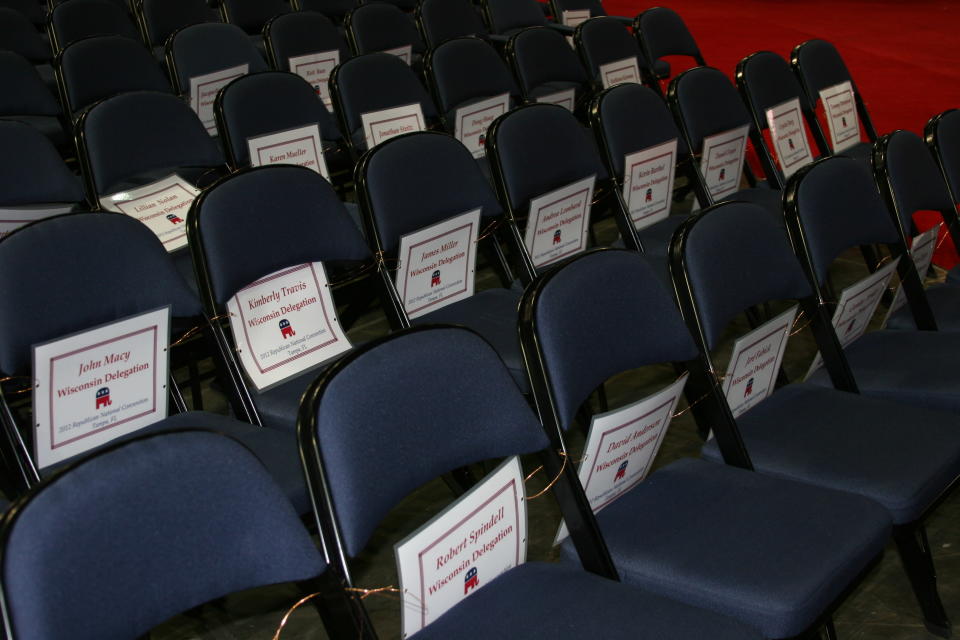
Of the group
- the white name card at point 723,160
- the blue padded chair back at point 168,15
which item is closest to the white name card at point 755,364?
the white name card at point 723,160

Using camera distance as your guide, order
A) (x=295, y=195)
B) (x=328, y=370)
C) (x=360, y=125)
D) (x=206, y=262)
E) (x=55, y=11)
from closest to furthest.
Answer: (x=328, y=370) → (x=206, y=262) → (x=295, y=195) → (x=360, y=125) → (x=55, y=11)

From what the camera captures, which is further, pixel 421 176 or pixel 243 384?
pixel 421 176

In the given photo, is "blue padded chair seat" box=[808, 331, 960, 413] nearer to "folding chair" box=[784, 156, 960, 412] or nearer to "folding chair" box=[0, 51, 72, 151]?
"folding chair" box=[784, 156, 960, 412]

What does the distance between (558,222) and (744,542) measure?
5.22 ft

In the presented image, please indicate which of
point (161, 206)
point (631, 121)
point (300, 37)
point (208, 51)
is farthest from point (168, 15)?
point (631, 121)

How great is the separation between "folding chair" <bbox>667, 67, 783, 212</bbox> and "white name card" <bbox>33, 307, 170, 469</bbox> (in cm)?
238

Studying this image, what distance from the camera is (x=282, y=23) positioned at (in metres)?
5.03

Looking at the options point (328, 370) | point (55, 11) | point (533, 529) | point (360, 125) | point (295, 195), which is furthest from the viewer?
point (55, 11)

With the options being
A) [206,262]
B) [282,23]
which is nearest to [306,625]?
[206,262]

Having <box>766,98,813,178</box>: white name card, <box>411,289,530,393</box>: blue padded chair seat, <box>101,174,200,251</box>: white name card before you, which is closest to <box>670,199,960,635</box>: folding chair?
<box>411,289,530,393</box>: blue padded chair seat

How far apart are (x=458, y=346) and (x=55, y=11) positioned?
408 cm

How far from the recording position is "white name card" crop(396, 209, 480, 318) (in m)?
2.88

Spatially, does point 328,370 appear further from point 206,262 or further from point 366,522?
point 206,262

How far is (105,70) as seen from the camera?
4.35 m
